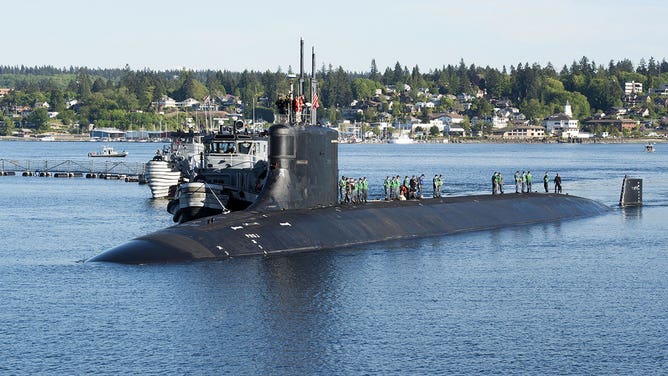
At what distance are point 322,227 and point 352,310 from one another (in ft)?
30.8

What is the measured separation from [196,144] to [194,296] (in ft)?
128

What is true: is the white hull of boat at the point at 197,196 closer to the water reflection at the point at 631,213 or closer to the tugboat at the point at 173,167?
the tugboat at the point at 173,167

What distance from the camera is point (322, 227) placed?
Result: 124 ft

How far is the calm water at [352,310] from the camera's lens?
23.5 m

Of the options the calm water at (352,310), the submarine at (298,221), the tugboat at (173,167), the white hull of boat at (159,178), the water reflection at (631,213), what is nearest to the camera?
the calm water at (352,310)

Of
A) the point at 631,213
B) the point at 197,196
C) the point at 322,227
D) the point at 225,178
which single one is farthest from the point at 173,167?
the point at 322,227

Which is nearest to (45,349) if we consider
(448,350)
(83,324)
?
(83,324)

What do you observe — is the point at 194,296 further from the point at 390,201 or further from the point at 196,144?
the point at 196,144

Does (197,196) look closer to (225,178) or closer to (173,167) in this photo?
(225,178)

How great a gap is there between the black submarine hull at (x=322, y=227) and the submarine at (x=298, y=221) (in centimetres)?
3

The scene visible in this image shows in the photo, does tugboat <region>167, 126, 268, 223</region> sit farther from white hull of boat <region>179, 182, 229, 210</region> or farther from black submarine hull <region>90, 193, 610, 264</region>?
black submarine hull <region>90, 193, 610, 264</region>

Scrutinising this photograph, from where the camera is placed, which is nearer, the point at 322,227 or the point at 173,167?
the point at 322,227

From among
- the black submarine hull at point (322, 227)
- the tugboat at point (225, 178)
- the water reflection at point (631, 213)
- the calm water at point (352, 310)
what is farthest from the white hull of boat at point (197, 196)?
the water reflection at point (631, 213)

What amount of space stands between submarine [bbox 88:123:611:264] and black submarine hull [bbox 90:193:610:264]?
32mm
